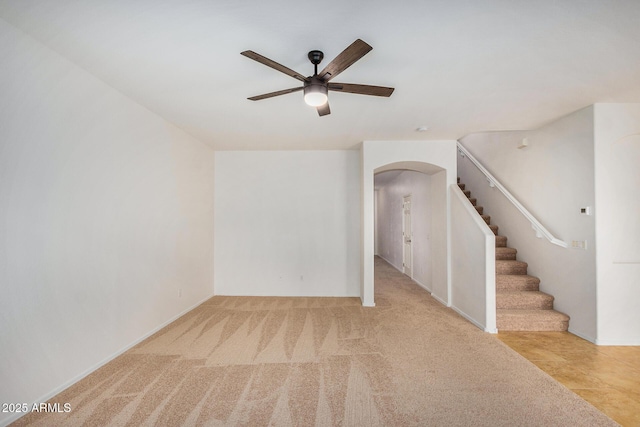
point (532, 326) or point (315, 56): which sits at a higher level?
point (315, 56)

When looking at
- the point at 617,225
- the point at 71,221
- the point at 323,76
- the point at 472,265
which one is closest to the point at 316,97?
the point at 323,76

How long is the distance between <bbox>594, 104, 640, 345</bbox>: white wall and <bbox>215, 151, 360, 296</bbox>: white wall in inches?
130

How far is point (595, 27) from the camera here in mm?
1857

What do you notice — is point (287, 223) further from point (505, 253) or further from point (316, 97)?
point (505, 253)

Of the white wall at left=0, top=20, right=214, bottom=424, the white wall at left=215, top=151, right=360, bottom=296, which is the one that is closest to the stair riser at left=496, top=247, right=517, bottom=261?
the white wall at left=215, top=151, right=360, bottom=296

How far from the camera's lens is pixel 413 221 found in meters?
6.61

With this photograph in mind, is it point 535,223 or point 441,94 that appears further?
point 535,223

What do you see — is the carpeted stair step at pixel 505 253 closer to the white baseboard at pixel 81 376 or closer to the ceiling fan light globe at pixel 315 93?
the ceiling fan light globe at pixel 315 93

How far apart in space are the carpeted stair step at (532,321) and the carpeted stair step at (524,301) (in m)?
0.20

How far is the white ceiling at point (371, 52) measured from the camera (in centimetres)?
171

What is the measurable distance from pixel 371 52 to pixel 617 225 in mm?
3576

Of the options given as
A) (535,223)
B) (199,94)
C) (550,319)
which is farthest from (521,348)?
(199,94)

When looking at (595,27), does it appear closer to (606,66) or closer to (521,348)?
(606,66)

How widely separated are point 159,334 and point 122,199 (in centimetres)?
176
